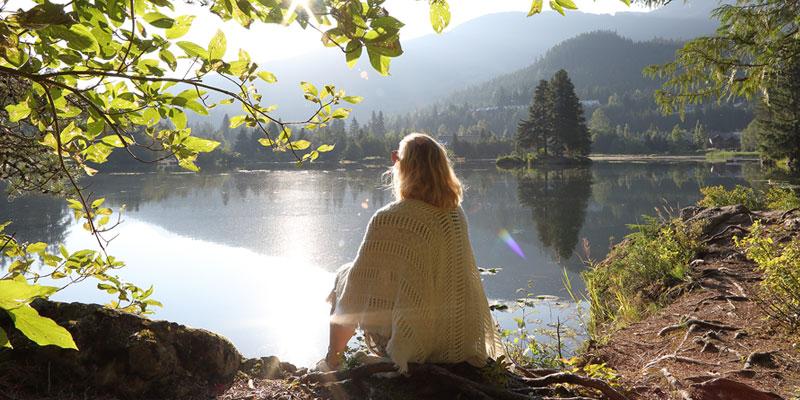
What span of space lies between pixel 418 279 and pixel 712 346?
2001 millimetres

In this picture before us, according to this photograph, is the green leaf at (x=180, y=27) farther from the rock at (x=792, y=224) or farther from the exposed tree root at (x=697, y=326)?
the rock at (x=792, y=224)

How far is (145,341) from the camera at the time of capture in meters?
2.17

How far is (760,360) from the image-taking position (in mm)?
2629

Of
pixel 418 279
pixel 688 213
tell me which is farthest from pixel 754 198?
pixel 418 279

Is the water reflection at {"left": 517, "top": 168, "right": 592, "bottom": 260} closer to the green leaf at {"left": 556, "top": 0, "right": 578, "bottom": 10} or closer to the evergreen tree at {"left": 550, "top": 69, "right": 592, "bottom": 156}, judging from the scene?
the green leaf at {"left": 556, "top": 0, "right": 578, "bottom": 10}

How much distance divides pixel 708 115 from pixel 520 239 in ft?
389

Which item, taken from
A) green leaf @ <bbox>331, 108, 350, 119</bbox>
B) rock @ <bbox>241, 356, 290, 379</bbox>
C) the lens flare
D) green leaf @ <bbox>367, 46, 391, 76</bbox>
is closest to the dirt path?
rock @ <bbox>241, 356, 290, 379</bbox>

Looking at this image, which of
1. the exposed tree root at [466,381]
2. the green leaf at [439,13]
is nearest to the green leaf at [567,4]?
the green leaf at [439,13]

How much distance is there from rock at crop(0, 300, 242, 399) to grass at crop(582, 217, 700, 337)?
3084 mm

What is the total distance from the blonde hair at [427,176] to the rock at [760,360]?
1.76m

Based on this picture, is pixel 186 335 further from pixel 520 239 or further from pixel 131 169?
pixel 131 169

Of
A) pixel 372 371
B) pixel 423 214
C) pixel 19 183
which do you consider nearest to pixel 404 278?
pixel 423 214

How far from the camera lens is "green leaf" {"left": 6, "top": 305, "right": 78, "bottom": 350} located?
0.49 m

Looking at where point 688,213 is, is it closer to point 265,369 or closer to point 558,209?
point 558,209
